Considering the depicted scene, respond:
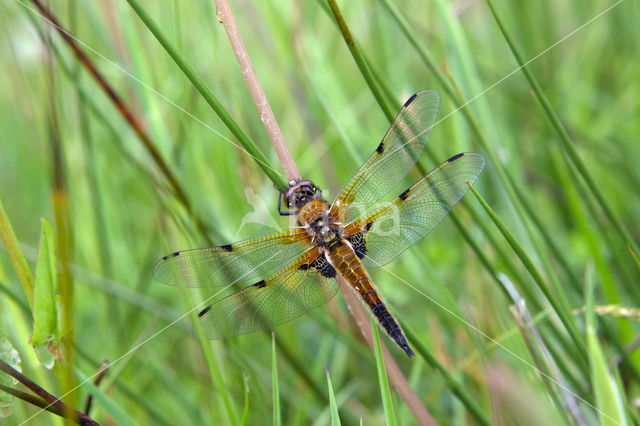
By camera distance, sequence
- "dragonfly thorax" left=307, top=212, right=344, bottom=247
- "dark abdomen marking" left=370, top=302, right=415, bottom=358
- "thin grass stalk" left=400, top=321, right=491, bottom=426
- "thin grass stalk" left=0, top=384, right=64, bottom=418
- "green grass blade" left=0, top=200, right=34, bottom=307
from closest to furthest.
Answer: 1. "thin grass stalk" left=0, top=384, right=64, bottom=418
2. "green grass blade" left=0, top=200, right=34, bottom=307
3. "thin grass stalk" left=400, top=321, right=491, bottom=426
4. "dark abdomen marking" left=370, top=302, right=415, bottom=358
5. "dragonfly thorax" left=307, top=212, right=344, bottom=247

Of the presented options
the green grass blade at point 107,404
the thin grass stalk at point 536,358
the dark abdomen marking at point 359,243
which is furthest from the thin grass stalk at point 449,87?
the green grass blade at point 107,404

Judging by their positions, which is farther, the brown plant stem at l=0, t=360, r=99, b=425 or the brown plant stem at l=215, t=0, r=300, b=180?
the brown plant stem at l=215, t=0, r=300, b=180

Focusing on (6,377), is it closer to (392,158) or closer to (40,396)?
(40,396)

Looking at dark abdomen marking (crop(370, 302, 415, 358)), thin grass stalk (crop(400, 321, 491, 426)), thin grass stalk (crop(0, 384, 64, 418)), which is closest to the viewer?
thin grass stalk (crop(0, 384, 64, 418))

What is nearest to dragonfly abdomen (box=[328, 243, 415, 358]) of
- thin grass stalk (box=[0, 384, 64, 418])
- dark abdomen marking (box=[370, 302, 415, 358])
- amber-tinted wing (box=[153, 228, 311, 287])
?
dark abdomen marking (box=[370, 302, 415, 358])

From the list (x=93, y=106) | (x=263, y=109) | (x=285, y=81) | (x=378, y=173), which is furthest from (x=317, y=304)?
(x=285, y=81)

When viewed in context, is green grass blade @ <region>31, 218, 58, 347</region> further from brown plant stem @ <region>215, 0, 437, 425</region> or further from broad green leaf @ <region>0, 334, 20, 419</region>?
brown plant stem @ <region>215, 0, 437, 425</region>

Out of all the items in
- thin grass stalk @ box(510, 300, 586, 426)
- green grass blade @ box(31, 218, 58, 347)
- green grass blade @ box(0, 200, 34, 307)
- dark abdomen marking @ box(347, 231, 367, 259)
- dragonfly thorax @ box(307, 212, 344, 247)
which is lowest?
thin grass stalk @ box(510, 300, 586, 426)
